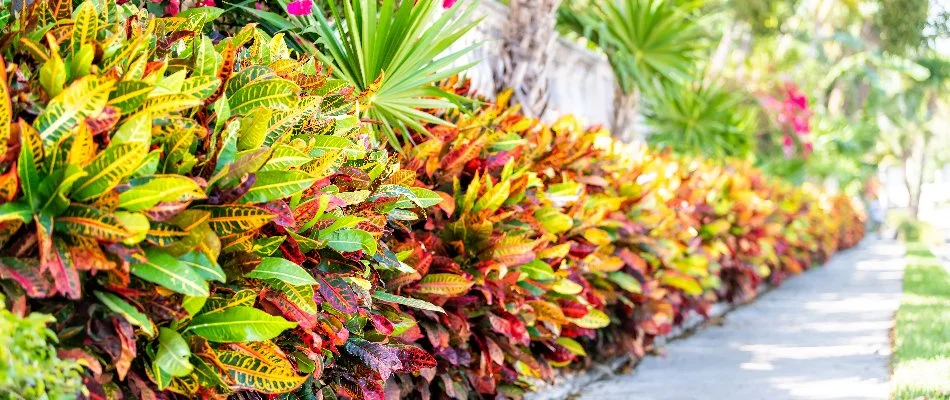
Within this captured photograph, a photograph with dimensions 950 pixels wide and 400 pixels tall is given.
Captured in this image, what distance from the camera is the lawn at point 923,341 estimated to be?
500 cm

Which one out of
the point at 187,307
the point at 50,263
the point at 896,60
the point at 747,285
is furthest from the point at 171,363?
the point at 896,60

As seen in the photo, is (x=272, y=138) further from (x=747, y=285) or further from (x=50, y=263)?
(x=747, y=285)

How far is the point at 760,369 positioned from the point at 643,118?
7633 mm

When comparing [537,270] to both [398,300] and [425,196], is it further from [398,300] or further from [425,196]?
[398,300]

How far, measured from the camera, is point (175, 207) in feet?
7.76

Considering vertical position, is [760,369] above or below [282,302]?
below

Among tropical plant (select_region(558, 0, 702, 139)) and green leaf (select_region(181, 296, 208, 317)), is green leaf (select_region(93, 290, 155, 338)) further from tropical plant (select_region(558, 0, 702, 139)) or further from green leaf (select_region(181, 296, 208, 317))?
tropical plant (select_region(558, 0, 702, 139))

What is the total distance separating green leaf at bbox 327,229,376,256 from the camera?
313cm

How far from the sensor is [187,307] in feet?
8.27

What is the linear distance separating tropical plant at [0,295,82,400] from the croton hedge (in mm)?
61

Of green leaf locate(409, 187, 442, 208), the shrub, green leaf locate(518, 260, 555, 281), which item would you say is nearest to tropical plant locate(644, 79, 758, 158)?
the shrub

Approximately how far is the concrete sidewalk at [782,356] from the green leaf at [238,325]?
317 cm

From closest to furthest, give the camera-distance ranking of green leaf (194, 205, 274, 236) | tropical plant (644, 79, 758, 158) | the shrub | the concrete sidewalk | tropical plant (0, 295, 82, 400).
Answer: tropical plant (0, 295, 82, 400)
green leaf (194, 205, 274, 236)
the shrub
the concrete sidewalk
tropical plant (644, 79, 758, 158)

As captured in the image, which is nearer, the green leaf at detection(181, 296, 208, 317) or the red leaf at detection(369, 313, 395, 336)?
the green leaf at detection(181, 296, 208, 317)
